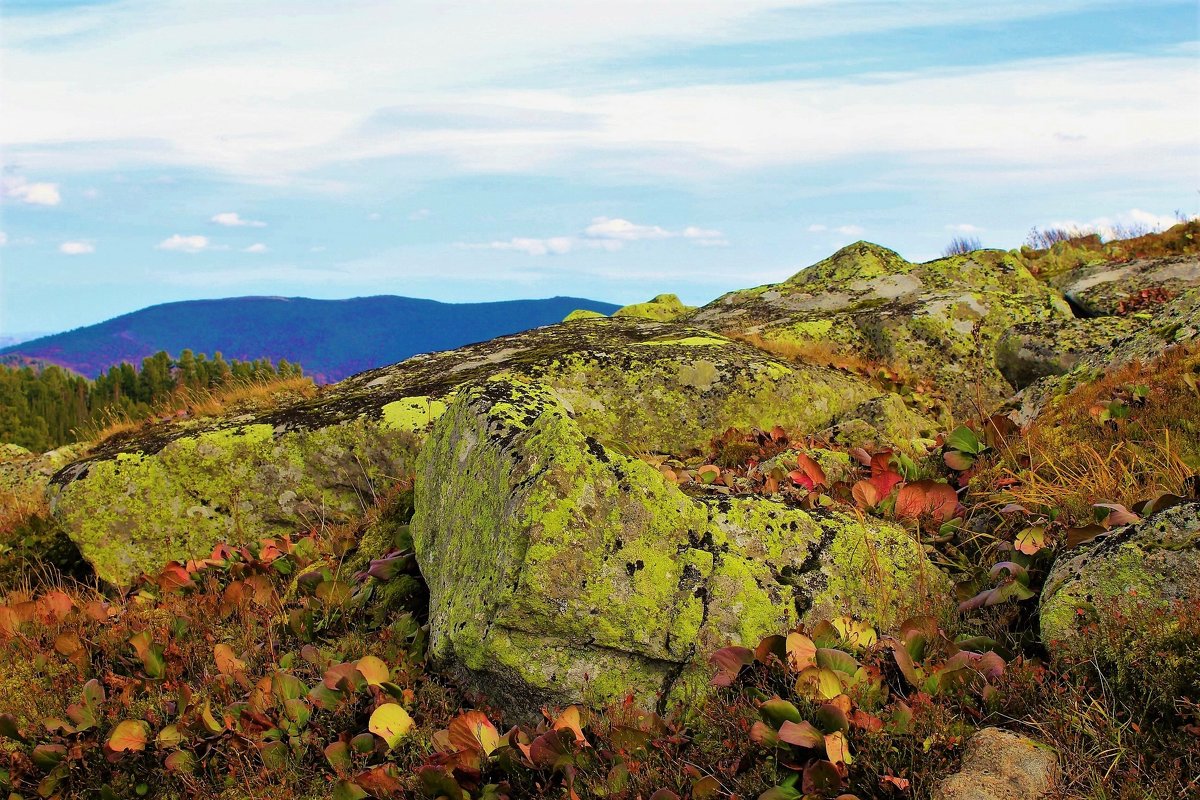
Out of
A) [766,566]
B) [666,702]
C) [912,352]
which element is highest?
[912,352]

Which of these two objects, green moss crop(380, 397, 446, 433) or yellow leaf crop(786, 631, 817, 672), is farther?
green moss crop(380, 397, 446, 433)

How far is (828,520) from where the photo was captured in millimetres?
5883

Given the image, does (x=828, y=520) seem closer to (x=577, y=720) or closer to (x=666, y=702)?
(x=666, y=702)

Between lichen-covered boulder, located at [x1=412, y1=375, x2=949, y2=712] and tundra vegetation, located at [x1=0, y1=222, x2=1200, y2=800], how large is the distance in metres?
0.02

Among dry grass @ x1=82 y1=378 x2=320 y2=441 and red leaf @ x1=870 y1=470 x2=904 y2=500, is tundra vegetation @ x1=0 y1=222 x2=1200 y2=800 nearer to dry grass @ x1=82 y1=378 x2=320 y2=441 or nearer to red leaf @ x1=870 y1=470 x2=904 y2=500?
red leaf @ x1=870 y1=470 x2=904 y2=500

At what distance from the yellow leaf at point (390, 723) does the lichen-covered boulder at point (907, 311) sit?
9327 millimetres

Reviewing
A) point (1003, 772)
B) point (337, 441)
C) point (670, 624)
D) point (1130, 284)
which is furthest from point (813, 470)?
point (1130, 284)

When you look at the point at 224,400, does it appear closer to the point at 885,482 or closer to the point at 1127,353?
the point at 885,482

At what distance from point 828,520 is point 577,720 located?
2.16 m

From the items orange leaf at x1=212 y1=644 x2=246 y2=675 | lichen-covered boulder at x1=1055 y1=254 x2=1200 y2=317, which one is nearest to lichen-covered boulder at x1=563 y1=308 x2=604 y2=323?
lichen-covered boulder at x1=1055 y1=254 x2=1200 y2=317

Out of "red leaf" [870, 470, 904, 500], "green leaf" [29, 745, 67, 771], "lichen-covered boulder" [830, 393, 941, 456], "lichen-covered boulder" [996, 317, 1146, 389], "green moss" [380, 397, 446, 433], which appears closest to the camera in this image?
"green leaf" [29, 745, 67, 771]

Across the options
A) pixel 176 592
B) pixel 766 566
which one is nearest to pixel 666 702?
pixel 766 566

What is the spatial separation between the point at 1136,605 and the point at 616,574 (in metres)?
Result: 2.75

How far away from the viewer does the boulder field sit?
16.9 ft
